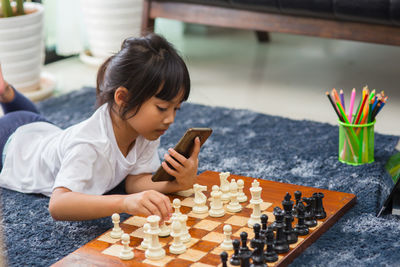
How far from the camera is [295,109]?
236 cm

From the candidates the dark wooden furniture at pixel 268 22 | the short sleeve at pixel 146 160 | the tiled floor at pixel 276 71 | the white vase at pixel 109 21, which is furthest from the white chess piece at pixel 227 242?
the white vase at pixel 109 21

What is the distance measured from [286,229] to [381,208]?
0.37m

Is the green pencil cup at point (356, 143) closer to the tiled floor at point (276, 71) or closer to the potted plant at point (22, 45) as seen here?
the tiled floor at point (276, 71)

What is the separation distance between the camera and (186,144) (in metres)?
1.40

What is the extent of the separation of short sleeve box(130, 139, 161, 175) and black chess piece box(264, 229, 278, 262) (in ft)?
1.70

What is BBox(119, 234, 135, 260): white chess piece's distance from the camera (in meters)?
1.15

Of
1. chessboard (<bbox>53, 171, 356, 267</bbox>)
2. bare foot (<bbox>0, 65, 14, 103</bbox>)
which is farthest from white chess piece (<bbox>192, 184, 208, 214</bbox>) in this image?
bare foot (<bbox>0, 65, 14, 103</bbox>)

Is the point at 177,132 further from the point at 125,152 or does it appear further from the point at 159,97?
the point at 159,97

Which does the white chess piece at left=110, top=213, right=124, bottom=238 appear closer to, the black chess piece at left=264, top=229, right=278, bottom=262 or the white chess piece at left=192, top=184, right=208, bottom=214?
the white chess piece at left=192, top=184, right=208, bottom=214

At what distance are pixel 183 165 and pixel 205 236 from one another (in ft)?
0.79

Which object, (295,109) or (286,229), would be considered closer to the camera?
(286,229)

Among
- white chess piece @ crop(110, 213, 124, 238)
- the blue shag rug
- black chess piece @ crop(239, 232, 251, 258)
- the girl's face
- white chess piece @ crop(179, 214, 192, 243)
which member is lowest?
the blue shag rug

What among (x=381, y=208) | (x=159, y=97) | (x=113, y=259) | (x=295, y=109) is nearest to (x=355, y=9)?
(x=295, y=109)

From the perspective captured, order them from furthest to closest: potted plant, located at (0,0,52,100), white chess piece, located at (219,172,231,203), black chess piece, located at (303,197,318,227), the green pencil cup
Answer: potted plant, located at (0,0,52,100), the green pencil cup, white chess piece, located at (219,172,231,203), black chess piece, located at (303,197,318,227)
